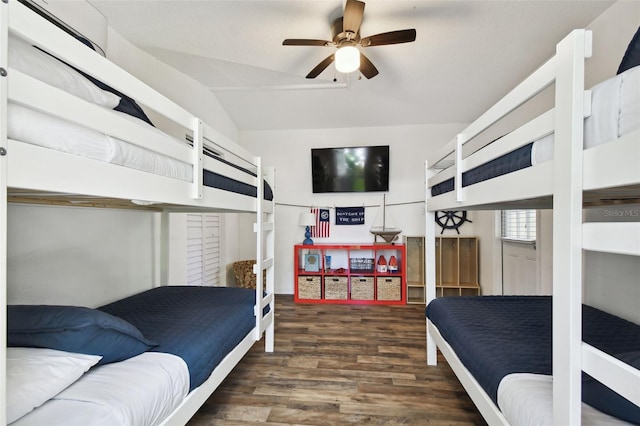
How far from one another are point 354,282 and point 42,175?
3.56 meters

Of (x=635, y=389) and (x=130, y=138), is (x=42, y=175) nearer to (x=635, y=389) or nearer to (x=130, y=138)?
(x=130, y=138)

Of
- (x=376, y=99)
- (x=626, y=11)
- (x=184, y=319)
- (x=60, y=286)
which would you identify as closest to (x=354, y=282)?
(x=376, y=99)

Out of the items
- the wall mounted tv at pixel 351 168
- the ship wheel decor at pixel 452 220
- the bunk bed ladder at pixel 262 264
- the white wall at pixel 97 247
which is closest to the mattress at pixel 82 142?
the bunk bed ladder at pixel 262 264

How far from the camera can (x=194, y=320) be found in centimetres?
163

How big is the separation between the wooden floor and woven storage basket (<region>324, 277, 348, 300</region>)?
0.92 meters

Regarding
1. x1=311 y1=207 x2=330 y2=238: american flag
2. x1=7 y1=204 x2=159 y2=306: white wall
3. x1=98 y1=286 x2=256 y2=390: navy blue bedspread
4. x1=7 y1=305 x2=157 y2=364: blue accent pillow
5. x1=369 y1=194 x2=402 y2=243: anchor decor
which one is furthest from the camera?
x1=311 y1=207 x2=330 y2=238: american flag

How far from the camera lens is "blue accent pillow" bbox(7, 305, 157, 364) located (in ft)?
3.29

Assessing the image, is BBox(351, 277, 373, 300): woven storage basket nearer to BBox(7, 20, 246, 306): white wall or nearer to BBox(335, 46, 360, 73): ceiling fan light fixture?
BBox(7, 20, 246, 306): white wall

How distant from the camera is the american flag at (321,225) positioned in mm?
4371

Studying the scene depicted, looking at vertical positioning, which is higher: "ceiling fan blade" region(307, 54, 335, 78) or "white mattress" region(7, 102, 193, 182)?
"ceiling fan blade" region(307, 54, 335, 78)

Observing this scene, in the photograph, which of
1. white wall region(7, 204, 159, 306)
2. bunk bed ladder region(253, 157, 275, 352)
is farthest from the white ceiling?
white wall region(7, 204, 159, 306)

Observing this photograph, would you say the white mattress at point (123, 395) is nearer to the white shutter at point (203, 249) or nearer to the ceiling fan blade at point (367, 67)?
the white shutter at point (203, 249)

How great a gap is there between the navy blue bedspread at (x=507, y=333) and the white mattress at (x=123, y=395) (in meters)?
1.18

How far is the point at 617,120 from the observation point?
2.41ft
